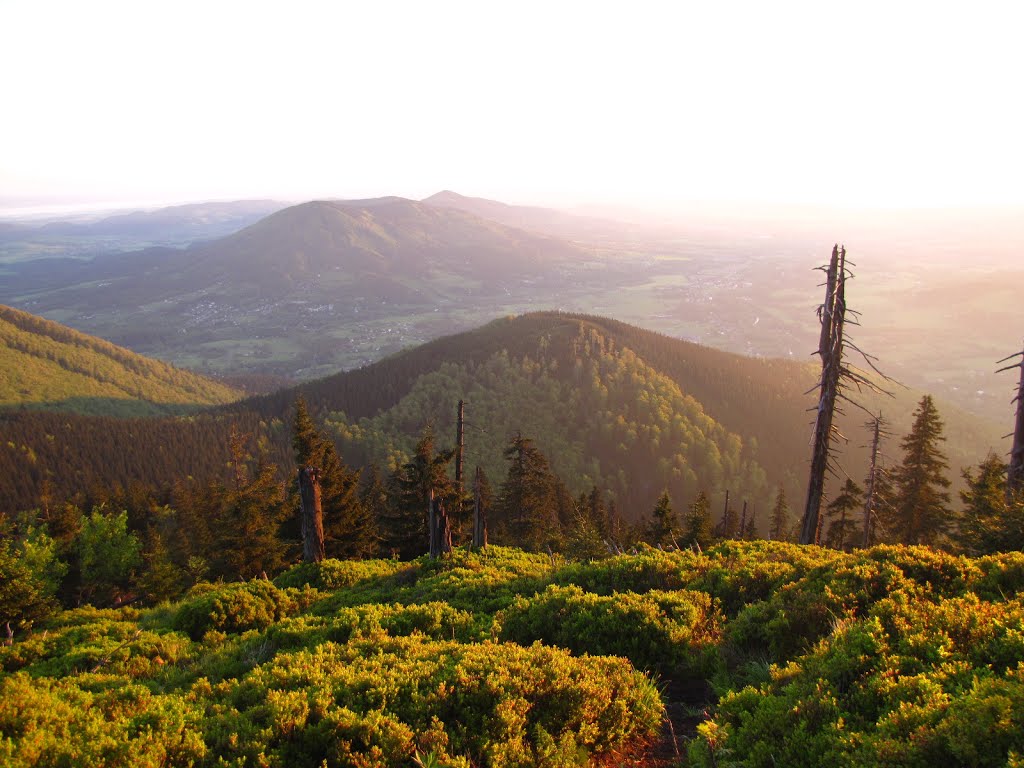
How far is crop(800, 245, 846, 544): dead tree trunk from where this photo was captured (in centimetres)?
1742

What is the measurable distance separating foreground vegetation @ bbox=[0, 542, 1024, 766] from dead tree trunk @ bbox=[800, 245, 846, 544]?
24.0 feet

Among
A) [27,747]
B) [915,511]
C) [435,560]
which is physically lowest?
[915,511]

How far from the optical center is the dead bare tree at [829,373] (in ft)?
57.1

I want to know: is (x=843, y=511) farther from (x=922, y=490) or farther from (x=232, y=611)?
(x=232, y=611)

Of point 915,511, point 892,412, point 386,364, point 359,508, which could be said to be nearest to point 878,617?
point 359,508

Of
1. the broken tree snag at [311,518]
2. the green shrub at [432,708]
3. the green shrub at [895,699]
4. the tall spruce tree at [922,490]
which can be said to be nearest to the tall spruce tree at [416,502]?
the broken tree snag at [311,518]

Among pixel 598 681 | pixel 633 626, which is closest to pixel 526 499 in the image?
pixel 633 626

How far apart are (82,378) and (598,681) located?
8905 inches

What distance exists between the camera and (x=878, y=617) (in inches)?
302

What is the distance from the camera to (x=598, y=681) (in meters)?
7.89

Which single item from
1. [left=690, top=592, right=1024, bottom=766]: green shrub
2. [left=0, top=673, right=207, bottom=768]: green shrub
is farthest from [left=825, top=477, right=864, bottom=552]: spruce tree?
[left=0, top=673, right=207, bottom=768]: green shrub

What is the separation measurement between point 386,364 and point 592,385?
52426 millimetres

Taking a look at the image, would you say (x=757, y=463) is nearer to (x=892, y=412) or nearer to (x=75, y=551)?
(x=892, y=412)

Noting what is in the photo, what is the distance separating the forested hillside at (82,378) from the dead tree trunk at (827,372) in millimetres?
182687
